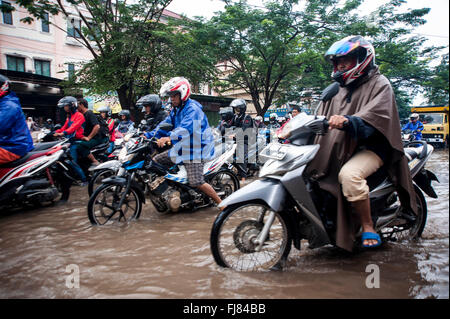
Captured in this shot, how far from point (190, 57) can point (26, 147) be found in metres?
8.58

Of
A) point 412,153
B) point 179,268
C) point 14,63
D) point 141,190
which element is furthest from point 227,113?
point 14,63

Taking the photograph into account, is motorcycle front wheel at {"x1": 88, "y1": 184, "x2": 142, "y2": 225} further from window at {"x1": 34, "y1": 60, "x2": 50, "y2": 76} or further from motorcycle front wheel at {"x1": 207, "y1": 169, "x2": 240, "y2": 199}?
window at {"x1": 34, "y1": 60, "x2": 50, "y2": 76}

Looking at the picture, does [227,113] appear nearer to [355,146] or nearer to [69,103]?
[69,103]

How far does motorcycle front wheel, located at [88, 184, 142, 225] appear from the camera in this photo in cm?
379

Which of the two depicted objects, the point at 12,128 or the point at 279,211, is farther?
the point at 12,128

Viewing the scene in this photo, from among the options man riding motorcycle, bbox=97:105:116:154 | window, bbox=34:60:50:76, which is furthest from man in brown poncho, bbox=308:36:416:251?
window, bbox=34:60:50:76

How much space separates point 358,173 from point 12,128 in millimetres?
4355

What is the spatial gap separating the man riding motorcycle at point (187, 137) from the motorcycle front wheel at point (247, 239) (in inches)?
66.3

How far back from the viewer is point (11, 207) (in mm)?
4652

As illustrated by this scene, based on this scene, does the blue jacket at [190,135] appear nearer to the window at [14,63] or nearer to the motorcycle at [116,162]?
the motorcycle at [116,162]

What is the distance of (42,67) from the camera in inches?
832

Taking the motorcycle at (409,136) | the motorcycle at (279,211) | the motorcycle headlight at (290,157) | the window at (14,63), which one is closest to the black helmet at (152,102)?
the motorcycle at (279,211)

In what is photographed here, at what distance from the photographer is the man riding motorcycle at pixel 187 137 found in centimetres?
398

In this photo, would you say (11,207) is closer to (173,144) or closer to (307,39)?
(173,144)
